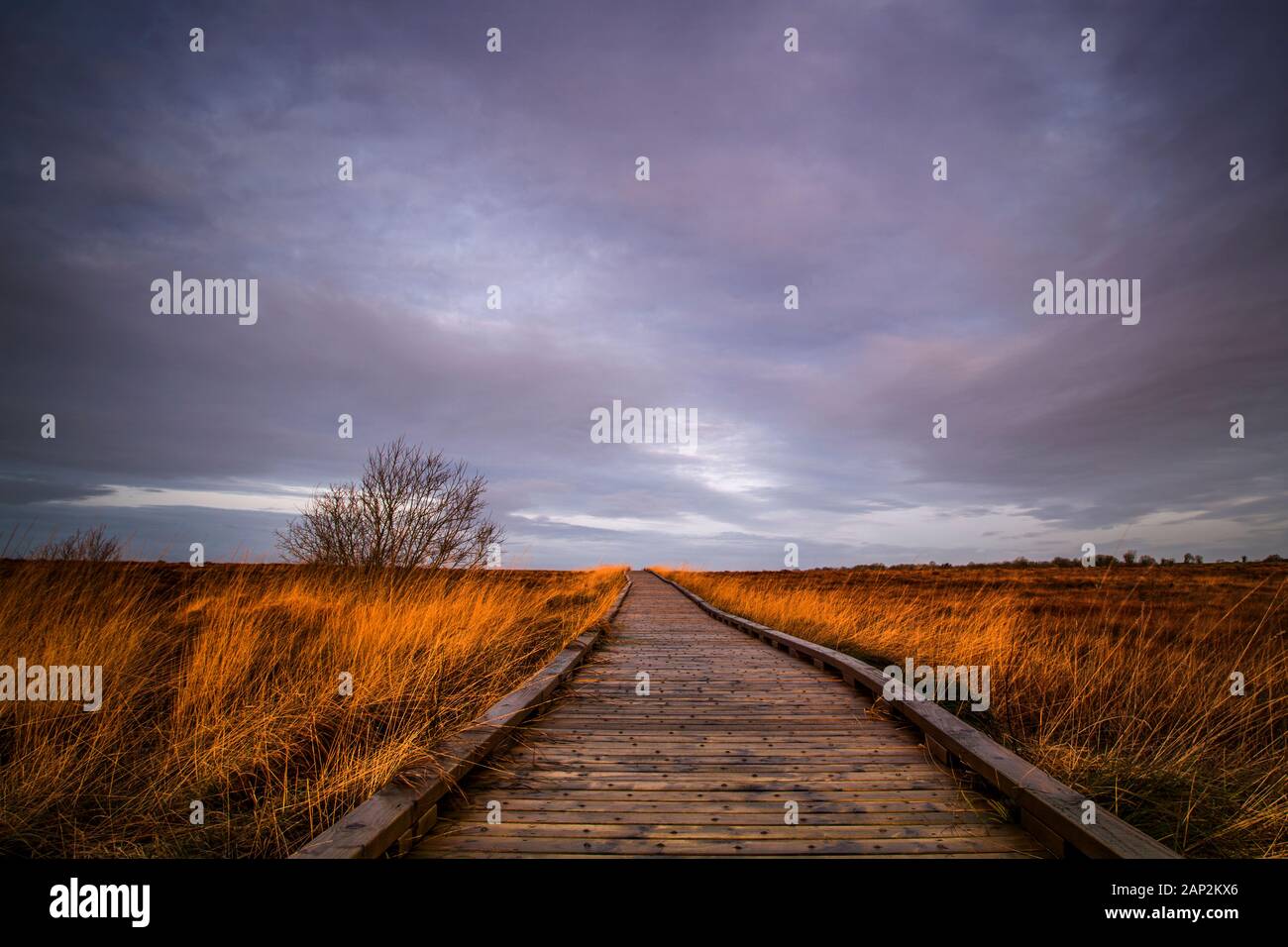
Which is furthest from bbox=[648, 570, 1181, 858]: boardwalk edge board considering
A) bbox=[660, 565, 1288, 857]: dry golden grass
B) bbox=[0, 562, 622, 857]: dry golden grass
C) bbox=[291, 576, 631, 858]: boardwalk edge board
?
bbox=[0, 562, 622, 857]: dry golden grass

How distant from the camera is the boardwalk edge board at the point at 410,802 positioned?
249cm

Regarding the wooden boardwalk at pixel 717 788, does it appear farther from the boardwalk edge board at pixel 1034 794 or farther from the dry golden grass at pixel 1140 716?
the dry golden grass at pixel 1140 716

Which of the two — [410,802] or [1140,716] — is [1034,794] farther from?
[1140,716]

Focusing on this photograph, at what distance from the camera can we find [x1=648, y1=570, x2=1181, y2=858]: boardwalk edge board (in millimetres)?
2553

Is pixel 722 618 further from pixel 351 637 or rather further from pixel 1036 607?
pixel 1036 607

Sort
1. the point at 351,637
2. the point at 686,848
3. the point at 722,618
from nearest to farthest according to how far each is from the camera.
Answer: the point at 686,848 → the point at 351,637 → the point at 722,618

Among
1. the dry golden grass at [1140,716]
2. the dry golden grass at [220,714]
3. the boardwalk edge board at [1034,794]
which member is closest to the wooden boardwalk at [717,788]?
the boardwalk edge board at [1034,794]

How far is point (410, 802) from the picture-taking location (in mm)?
2893

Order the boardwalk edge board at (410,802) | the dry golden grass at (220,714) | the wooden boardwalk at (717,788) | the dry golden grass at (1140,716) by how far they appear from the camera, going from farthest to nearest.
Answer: the dry golden grass at (1140,716) → the dry golden grass at (220,714) → the wooden boardwalk at (717,788) → the boardwalk edge board at (410,802)

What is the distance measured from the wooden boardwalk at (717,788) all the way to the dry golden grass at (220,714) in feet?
2.33

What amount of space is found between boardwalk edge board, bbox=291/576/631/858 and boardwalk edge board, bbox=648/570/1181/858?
3188 millimetres
